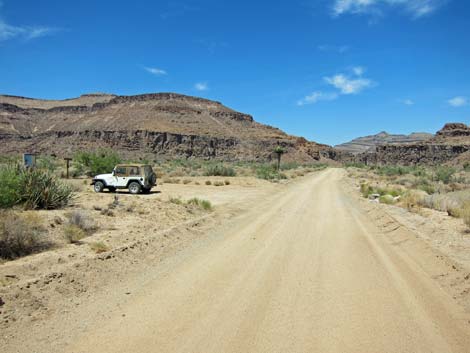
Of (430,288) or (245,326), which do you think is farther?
(430,288)

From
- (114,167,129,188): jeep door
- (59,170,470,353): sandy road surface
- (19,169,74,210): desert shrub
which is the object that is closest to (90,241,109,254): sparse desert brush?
(59,170,470,353): sandy road surface

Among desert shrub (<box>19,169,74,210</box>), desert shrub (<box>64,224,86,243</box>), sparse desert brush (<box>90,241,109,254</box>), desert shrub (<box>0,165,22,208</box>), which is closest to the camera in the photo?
sparse desert brush (<box>90,241,109,254</box>)

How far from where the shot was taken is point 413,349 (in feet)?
14.1

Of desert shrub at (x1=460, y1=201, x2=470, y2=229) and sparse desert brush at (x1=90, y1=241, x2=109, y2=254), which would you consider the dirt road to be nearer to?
sparse desert brush at (x1=90, y1=241, x2=109, y2=254)

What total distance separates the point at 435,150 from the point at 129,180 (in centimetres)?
11013

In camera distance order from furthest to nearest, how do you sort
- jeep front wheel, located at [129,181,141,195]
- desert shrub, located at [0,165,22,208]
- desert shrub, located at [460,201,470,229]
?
jeep front wheel, located at [129,181,141,195] < desert shrub, located at [460,201,470,229] < desert shrub, located at [0,165,22,208]

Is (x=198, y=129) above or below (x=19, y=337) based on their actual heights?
above

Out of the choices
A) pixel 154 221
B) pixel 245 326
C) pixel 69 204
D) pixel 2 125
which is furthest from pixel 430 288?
pixel 2 125

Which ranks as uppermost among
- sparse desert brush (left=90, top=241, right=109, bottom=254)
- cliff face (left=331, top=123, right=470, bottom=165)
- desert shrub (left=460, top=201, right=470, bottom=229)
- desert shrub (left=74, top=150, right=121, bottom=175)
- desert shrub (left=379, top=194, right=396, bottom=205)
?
cliff face (left=331, top=123, right=470, bottom=165)

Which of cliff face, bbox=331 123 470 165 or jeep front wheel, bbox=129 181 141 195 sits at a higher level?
cliff face, bbox=331 123 470 165

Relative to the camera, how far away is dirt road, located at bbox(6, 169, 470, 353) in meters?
4.43

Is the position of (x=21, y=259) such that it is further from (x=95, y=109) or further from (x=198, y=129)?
(x=95, y=109)

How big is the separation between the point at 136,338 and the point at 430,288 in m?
4.91

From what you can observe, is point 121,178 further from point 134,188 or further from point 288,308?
point 288,308
